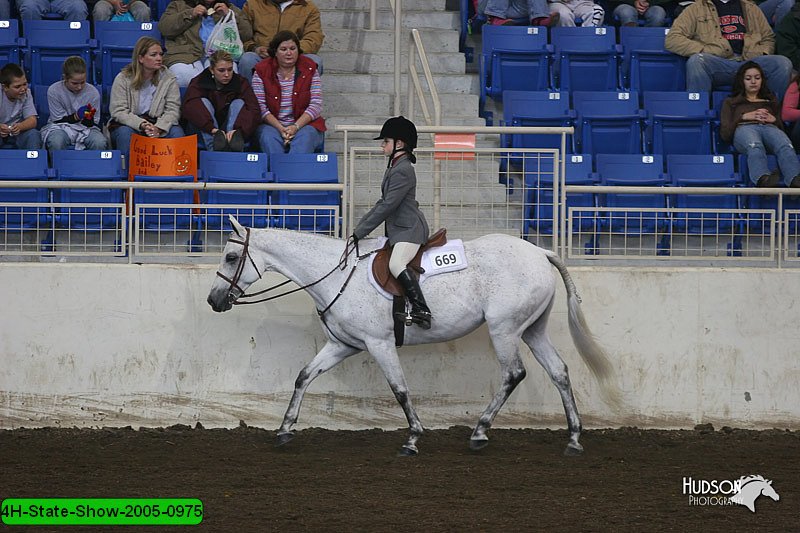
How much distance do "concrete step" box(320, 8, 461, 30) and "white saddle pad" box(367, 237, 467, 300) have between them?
5.32m

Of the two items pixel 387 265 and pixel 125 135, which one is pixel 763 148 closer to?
pixel 387 265

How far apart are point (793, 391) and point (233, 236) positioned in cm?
489

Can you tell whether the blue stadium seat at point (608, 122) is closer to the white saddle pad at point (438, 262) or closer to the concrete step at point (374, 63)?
the concrete step at point (374, 63)

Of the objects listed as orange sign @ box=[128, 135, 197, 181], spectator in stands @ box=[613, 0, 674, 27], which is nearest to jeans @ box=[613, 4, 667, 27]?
spectator in stands @ box=[613, 0, 674, 27]

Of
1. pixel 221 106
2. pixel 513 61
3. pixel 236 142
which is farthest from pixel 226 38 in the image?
pixel 513 61

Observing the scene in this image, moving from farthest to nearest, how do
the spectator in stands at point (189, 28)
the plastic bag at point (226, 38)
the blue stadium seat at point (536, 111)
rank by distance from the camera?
the spectator in stands at point (189, 28) → the plastic bag at point (226, 38) → the blue stadium seat at point (536, 111)

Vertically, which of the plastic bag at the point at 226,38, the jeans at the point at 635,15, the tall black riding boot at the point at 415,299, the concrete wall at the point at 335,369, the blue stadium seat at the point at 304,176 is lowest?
the concrete wall at the point at 335,369

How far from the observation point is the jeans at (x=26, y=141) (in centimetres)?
1118

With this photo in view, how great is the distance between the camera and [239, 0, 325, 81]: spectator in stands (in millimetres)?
12414

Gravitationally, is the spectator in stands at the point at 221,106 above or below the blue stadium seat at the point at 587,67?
below

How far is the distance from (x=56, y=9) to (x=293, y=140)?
11.7ft

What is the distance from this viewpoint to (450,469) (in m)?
8.30

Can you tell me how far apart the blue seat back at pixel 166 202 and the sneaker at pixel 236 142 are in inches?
23.0

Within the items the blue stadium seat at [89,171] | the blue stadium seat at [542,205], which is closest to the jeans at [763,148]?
the blue stadium seat at [542,205]
